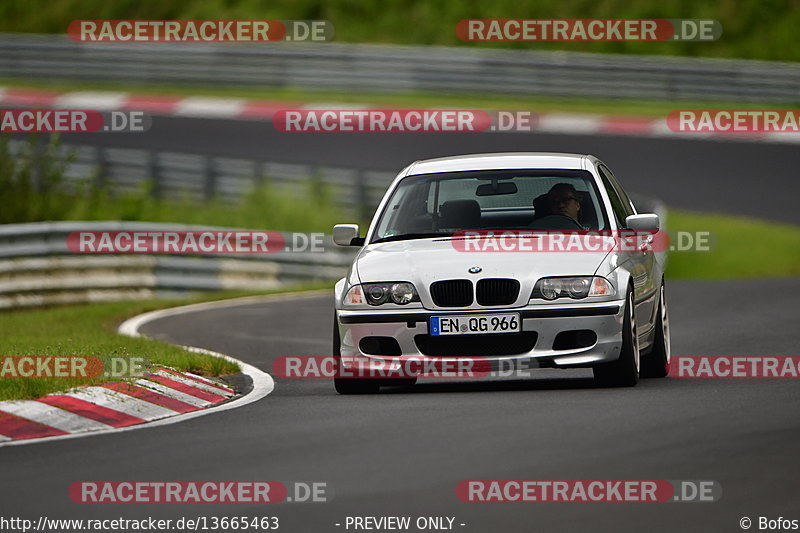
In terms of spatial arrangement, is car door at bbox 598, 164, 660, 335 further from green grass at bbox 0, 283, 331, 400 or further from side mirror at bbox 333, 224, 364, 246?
green grass at bbox 0, 283, 331, 400

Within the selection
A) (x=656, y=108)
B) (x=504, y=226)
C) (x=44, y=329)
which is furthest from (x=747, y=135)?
(x=504, y=226)

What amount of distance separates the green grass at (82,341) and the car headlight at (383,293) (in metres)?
1.70

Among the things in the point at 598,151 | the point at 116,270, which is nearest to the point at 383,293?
the point at 116,270

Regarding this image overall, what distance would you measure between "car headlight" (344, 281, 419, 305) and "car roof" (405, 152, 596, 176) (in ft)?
4.63

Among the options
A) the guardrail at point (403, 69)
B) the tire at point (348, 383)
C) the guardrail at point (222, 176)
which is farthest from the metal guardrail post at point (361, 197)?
the tire at point (348, 383)

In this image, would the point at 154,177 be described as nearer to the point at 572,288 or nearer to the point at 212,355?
the point at 212,355

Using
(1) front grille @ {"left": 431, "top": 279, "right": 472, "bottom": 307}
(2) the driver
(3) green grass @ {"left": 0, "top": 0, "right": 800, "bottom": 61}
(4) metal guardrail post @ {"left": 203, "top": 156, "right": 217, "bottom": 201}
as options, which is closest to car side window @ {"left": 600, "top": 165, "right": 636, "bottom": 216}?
(2) the driver

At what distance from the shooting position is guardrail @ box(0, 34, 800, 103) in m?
36.3

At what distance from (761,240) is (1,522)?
2182 centimetres

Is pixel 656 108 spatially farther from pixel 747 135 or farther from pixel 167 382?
pixel 167 382

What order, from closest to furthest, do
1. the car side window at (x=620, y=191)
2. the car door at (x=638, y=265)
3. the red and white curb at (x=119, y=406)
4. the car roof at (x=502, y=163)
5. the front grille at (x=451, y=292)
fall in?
the red and white curb at (x=119, y=406), the front grille at (x=451, y=292), the car door at (x=638, y=265), the car roof at (x=502, y=163), the car side window at (x=620, y=191)

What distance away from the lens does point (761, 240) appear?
27453mm

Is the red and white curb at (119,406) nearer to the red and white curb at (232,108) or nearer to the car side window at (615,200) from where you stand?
the car side window at (615,200)

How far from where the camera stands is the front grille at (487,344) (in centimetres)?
1062
